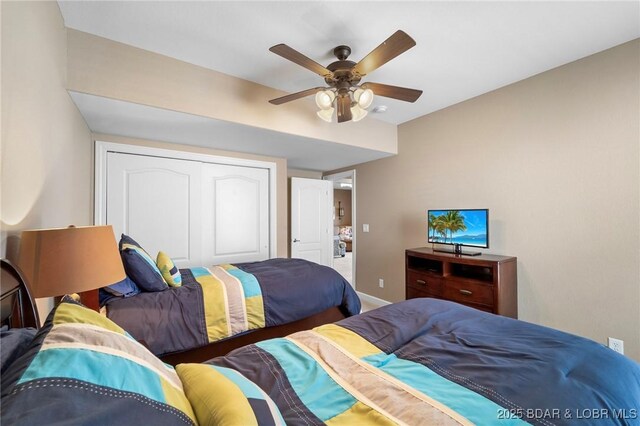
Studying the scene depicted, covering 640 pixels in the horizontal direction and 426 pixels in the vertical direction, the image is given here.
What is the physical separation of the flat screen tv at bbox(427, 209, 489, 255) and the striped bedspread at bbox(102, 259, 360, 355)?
1201 millimetres

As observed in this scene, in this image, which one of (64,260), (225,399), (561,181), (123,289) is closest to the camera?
(225,399)

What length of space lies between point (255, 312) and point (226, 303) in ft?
0.76

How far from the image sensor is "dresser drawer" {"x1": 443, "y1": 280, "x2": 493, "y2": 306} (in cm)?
237

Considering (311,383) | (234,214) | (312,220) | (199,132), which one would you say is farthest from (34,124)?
(312,220)

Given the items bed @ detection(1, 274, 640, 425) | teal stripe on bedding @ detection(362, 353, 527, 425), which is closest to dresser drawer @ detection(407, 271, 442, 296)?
bed @ detection(1, 274, 640, 425)

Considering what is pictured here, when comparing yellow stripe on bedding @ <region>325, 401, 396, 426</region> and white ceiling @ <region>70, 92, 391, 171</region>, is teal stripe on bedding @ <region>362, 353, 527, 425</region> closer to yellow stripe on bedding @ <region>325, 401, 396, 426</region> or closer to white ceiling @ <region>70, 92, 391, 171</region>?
yellow stripe on bedding @ <region>325, 401, 396, 426</region>

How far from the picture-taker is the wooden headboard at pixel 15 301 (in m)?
0.82

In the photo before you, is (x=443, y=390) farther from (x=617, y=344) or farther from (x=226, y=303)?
(x=617, y=344)

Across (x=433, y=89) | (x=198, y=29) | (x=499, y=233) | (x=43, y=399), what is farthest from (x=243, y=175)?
(x=43, y=399)

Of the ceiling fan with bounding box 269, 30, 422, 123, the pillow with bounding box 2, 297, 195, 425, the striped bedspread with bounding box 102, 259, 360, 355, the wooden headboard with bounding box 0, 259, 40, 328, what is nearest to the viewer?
the pillow with bounding box 2, 297, 195, 425

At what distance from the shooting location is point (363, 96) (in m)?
1.92

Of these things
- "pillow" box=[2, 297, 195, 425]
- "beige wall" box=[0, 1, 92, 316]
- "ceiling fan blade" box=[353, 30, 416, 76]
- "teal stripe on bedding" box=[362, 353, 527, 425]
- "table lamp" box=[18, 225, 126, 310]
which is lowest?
"teal stripe on bedding" box=[362, 353, 527, 425]

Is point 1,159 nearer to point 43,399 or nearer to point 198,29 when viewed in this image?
point 43,399

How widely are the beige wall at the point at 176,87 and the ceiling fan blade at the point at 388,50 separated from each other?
3.37 ft
